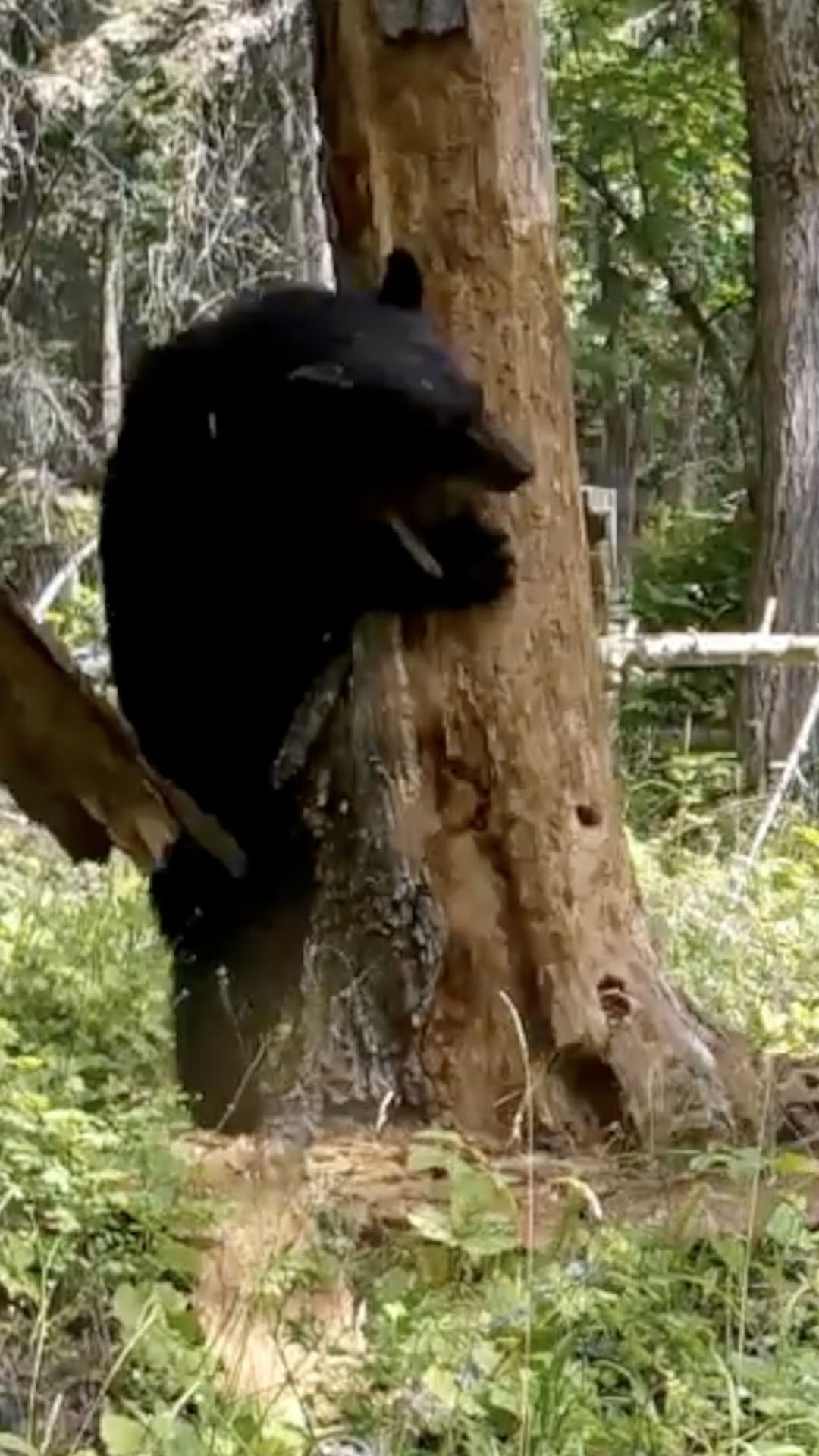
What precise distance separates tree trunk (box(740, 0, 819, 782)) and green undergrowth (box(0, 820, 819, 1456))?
537 cm

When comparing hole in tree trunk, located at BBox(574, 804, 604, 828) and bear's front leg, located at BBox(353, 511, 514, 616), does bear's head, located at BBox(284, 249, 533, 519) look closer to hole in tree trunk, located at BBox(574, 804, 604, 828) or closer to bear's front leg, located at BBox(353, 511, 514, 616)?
bear's front leg, located at BBox(353, 511, 514, 616)

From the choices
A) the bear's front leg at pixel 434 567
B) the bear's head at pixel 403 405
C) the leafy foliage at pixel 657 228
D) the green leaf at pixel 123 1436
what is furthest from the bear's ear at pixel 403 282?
the leafy foliage at pixel 657 228

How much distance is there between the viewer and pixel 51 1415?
7.75ft

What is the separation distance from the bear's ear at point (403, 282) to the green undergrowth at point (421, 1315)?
1.30 metres

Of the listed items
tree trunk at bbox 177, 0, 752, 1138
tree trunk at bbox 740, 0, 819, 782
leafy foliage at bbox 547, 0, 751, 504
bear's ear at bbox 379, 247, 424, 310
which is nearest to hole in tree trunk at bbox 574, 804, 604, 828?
tree trunk at bbox 177, 0, 752, 1138

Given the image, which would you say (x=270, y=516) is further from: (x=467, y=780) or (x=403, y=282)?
(x=467, y=780)

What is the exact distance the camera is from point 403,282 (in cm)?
361

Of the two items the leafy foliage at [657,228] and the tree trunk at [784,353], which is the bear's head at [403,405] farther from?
the leafy foliage at [657,228]

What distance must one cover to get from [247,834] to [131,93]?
5.58 m

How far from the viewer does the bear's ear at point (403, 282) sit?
3596 millimetres

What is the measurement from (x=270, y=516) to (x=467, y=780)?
62 cm

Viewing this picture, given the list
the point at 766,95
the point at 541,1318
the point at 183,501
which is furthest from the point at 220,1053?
the point at 766,95

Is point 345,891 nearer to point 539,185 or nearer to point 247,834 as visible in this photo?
point 247,834

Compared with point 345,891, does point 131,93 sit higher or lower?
higher
